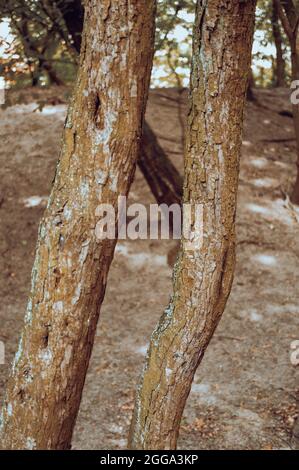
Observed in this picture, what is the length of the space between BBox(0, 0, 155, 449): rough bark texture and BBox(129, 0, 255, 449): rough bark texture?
0.91ft

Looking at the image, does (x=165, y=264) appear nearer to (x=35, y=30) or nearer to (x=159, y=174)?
(x=159, y=174)

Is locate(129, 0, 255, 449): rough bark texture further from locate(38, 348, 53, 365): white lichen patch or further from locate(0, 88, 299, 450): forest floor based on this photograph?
locate(0, 88, 299, 450): forest floor

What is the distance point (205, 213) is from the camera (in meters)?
2.95

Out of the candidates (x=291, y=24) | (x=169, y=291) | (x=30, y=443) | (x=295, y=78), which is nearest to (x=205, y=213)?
(x=30, y=443)

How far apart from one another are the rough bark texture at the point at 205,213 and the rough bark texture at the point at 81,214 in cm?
28

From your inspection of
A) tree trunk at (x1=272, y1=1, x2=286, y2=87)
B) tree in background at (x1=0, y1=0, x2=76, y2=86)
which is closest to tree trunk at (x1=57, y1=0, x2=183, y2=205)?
tree in background at (x1=0, y1=0, x2=76, y2=86)

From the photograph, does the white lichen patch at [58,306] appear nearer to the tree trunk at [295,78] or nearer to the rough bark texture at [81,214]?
the rough bark texture at [81,214]

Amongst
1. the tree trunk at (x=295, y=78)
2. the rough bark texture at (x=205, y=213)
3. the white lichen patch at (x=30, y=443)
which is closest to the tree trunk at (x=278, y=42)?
the tree trunk at (x=295, y=78)

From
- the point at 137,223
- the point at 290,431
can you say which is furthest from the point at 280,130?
the point at 290,431

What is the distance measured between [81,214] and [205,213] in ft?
1.82

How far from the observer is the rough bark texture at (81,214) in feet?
9.68

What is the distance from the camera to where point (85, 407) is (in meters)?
4.87

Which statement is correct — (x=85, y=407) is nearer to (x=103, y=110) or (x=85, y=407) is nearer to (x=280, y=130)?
(x=103, y=110)

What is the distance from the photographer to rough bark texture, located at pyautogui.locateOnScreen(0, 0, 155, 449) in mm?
2951
